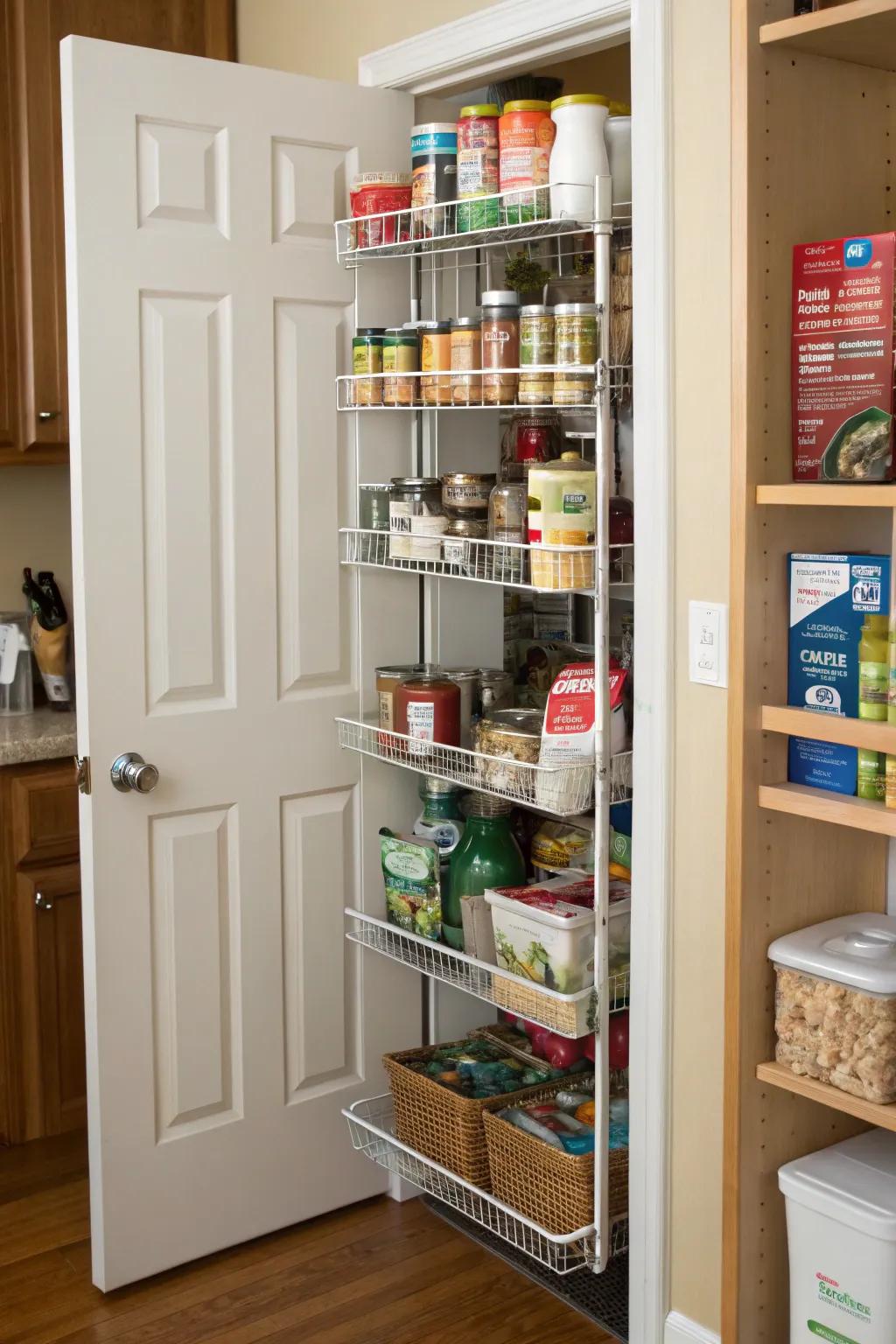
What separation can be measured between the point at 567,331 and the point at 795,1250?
4.14 ft

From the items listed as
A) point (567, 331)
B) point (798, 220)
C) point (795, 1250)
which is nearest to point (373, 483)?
point (567, 331)

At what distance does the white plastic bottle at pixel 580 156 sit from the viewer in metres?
2.04

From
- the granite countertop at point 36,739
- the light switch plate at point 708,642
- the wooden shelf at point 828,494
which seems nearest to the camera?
the wooden shelf at point 828,494

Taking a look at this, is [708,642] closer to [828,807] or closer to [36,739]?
[828,807]

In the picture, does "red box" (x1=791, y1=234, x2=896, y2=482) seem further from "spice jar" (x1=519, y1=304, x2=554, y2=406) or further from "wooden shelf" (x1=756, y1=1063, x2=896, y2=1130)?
"wooden shelf" (x1=756, y1=1063, x2=896, y2=1130)

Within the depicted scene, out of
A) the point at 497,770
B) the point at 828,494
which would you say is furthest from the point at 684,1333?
the point at 828,494

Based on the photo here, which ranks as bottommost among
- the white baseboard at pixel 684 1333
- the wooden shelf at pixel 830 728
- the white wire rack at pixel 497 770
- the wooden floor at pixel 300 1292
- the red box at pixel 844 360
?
the wooden floor at pixel 300 1292

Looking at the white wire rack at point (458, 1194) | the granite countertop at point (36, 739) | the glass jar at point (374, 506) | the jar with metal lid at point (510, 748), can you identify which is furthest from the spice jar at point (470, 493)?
the white wire rack at point (458, 1194)

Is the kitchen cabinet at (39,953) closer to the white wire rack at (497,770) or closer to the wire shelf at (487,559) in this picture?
the white wire rack at (497,770)

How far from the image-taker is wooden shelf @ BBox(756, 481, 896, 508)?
→ 142 centimetres

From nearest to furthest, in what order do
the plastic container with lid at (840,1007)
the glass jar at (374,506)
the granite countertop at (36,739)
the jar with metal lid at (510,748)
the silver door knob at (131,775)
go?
the plastic container with lid at (840,1007)
the jar with metal lid at (510,748)
the silver door knob at (131,775)
the glass jar at (374,506)
the granite countertop at (36,739)

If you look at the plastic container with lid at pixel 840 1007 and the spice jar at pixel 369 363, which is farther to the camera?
the spice jar at pixel 369 363

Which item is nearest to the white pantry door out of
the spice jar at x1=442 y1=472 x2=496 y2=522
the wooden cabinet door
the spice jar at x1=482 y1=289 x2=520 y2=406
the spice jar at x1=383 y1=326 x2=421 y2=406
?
the spice jar at x1=383 y1=326 x2=421 y2=406

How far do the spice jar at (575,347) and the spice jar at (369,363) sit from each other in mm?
446
